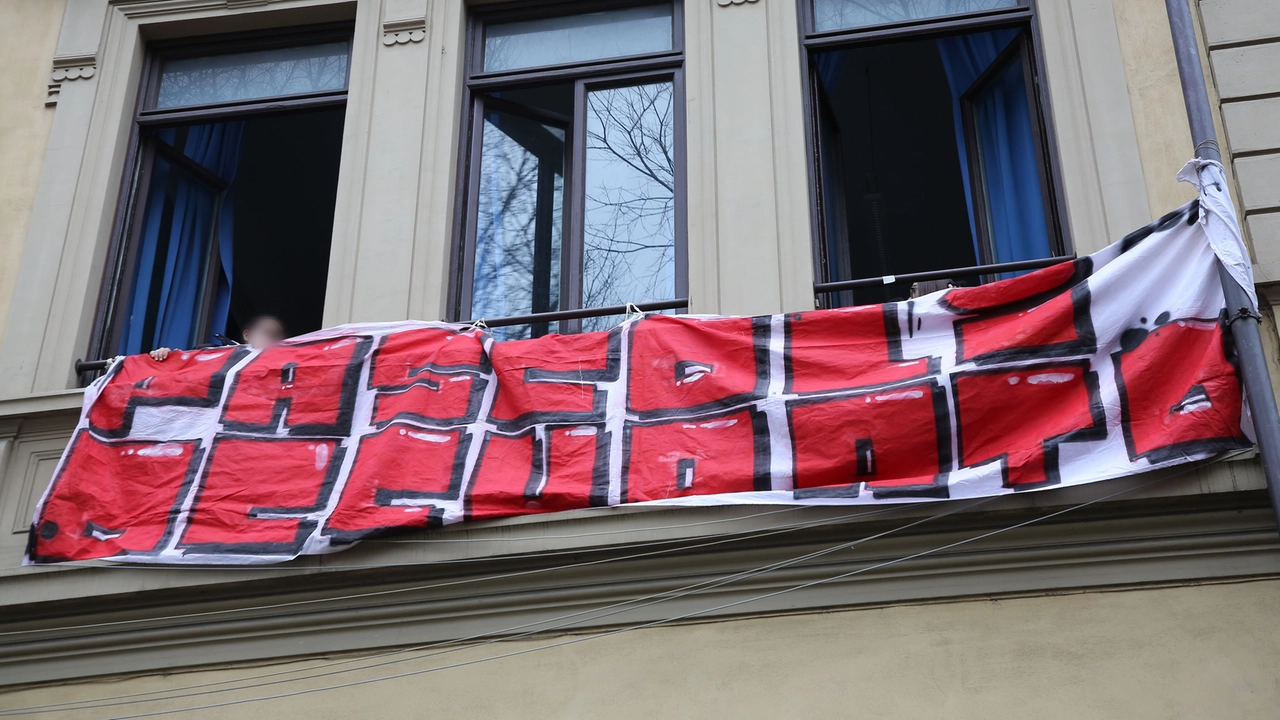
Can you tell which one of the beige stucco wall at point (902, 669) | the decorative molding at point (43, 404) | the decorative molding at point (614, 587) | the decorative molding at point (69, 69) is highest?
the decorative molding at point (69, 69)

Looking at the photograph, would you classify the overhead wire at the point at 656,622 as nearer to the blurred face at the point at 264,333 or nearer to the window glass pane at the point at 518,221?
the window glass pane at the point at 518,221

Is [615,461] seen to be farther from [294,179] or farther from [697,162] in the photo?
[294,179]

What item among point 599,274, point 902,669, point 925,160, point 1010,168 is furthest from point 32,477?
point 925,160

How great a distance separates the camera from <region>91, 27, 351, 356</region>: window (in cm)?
910

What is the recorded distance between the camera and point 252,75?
9.66m

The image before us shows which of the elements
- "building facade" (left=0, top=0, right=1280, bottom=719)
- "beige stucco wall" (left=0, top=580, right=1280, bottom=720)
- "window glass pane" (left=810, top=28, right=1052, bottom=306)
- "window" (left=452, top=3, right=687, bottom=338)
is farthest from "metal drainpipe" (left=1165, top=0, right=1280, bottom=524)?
"window" (left=452, top=3, right=687, bottom=338)

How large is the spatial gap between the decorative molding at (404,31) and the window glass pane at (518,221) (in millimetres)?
687

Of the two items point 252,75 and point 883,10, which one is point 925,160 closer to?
point 883,10

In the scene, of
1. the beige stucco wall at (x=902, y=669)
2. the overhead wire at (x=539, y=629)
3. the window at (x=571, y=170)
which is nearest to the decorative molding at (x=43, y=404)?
the overhead wire at (x=539, y=629)

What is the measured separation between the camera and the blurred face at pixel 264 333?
865 cm

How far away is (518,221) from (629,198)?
2.35ft

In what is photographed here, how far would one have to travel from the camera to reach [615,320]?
8.32m

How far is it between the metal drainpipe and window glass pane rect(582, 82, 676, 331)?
3.00 m

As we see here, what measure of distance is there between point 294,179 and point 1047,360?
6390 millimetres
